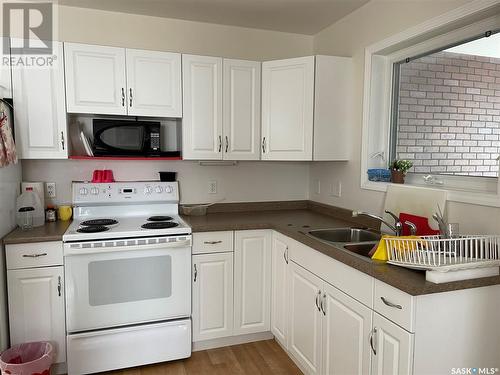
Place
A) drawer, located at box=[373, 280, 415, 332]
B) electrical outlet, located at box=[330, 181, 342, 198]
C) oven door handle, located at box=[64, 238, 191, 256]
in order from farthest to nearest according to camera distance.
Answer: electrical outlet, located at box=[330, 181, 342, 198], oven door handle, located at box=[64, 238, 191, 256], drawer, located at box=[373, 280, 415, 332]

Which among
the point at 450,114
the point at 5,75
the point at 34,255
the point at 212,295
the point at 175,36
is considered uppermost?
the point at 175,36

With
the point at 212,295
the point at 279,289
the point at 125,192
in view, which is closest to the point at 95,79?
the point at 125,192

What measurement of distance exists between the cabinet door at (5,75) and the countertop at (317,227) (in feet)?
4.68

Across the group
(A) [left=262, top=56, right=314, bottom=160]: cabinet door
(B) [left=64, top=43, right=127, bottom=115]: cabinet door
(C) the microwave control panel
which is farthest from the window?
(B) [left=64, top=43, right=127, bottom=115]: cabinet door

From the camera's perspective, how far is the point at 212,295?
8.13 ft

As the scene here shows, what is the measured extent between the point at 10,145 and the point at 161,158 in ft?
3.07

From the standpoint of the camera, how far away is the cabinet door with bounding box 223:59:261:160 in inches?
106

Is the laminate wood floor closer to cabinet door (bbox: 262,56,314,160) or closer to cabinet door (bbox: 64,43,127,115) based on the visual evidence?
cabinet door (bbox: 262,56,314,160)

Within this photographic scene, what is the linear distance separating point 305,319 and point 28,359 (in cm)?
165

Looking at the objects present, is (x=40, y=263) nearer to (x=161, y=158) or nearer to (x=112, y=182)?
(x=112, y=182)

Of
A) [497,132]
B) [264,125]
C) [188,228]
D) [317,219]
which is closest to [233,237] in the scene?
[188,228]

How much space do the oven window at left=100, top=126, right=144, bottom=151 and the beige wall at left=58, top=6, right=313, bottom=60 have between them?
70 centimetres

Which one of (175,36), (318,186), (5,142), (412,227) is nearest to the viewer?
(412,227)

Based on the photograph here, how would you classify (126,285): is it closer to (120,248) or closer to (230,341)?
(120,248)
